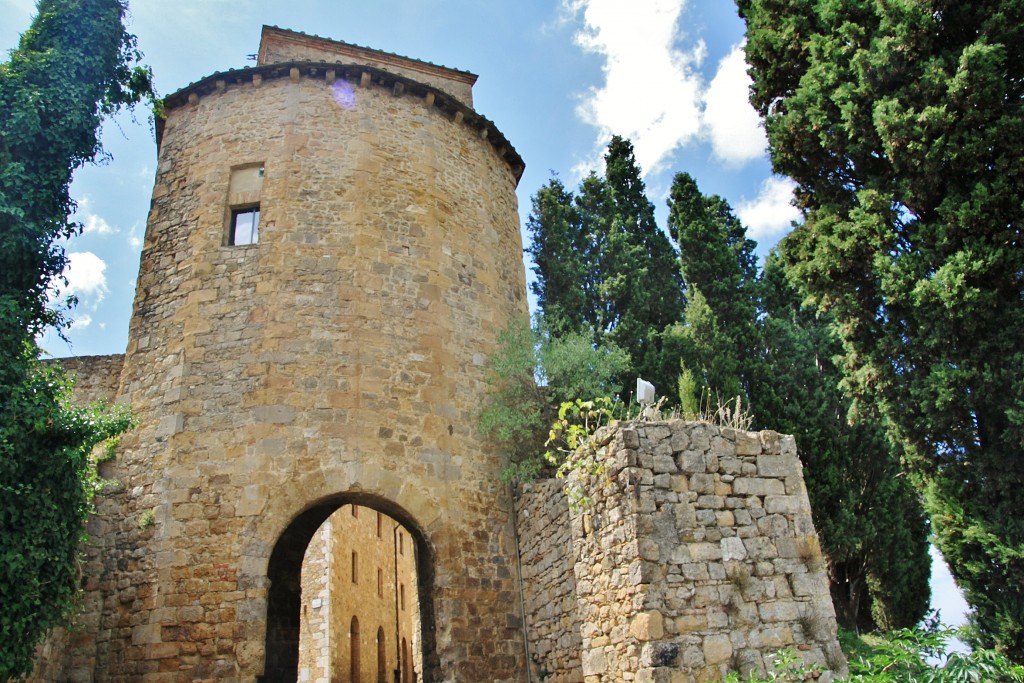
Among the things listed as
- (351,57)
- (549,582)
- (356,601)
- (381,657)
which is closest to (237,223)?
(351,57)

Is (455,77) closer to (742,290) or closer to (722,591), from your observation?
(742,290)

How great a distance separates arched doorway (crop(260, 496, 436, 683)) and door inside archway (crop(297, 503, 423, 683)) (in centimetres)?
2

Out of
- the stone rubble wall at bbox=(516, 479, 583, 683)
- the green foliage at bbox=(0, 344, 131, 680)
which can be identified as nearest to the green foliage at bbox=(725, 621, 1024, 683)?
the stone rubble wall at bbox=(516, 479, 583, 683)

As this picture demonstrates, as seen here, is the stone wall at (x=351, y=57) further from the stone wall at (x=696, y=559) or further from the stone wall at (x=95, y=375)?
the stone wall at (x=696, y=559)

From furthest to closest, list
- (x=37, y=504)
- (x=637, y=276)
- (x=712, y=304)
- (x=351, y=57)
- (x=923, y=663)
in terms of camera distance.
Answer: (x=637, y=276), (x=712, y=304), (x=351, y=57), (x=37, y=504), (x=923, y=663)

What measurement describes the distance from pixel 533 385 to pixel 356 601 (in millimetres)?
10587

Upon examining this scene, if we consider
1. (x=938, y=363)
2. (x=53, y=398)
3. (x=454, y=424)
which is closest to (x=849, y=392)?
(x=938, y=363)

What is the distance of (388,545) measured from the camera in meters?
22.3

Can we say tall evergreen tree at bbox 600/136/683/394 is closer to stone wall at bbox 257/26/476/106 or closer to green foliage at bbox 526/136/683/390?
green foliage at bbox 526/136/683/390

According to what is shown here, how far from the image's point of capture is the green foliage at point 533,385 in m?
10.6

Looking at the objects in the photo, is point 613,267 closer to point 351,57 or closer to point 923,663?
point 351,57

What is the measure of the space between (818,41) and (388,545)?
704 inches

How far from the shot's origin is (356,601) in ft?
61.4

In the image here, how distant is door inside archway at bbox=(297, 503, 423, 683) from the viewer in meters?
16.7
